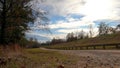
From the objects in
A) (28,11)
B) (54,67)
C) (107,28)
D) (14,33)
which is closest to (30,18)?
(28,11)

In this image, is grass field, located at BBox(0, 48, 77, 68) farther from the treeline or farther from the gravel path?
the treeline

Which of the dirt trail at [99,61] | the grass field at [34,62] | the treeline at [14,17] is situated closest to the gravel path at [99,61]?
the dirt trail at [99,61]

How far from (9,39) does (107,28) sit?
441 feet

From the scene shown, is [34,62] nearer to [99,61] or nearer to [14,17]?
[99,61]

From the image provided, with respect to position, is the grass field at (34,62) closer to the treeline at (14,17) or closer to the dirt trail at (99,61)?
the dirt trail at (99,61)

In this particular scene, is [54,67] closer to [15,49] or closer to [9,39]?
[15,49]

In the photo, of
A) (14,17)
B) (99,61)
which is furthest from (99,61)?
(14,17)

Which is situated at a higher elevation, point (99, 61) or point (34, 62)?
point (34, 62)

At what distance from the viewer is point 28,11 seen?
28.8 meters

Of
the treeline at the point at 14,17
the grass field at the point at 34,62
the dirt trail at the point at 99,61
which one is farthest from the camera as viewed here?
the treeline at the point at 14,17

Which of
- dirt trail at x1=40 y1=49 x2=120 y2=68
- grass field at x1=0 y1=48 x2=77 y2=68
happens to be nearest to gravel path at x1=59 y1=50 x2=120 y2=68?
dirt trail at x1=40 y1=49 x2=120 y2=68

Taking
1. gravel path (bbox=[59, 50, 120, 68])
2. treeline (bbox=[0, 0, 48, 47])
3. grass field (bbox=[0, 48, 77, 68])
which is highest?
treeline (bbox=[0, 0, 48, 47])

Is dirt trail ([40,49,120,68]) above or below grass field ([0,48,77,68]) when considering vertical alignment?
below

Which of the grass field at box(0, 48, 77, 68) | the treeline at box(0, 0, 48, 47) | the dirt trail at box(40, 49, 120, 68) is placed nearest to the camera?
the grass field at box(0, 48, 77, 68)
